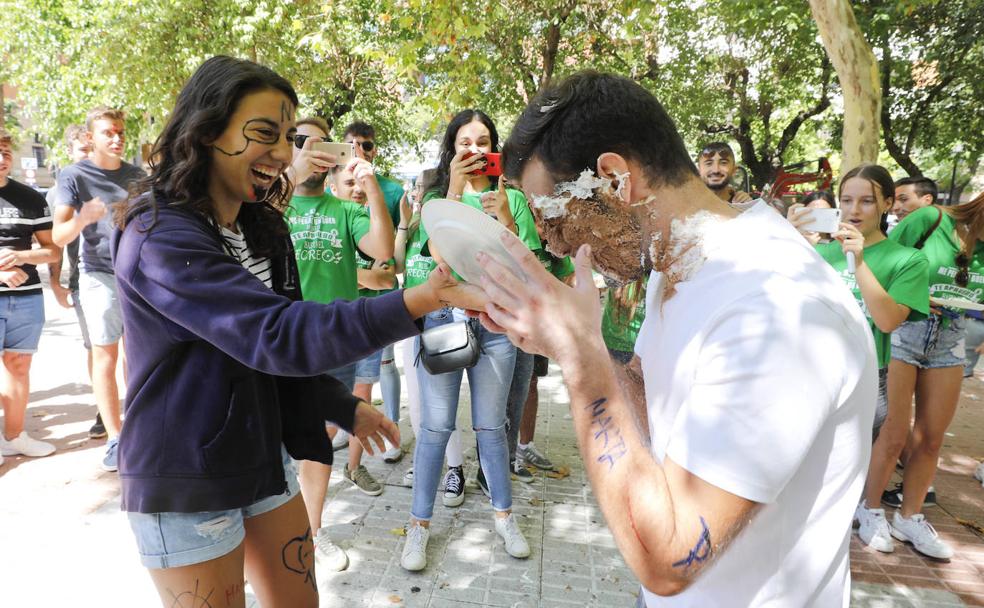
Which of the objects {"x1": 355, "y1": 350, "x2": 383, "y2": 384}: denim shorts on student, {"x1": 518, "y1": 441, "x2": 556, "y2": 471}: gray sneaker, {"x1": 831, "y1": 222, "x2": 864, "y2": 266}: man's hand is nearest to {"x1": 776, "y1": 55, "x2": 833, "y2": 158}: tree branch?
{"x1": 831, "y1": 222, "x2": 864, "y2": 266}: man's hand

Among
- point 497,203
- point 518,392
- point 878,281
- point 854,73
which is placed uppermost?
point 854,73

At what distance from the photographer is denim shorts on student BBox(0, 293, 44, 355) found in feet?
14.0

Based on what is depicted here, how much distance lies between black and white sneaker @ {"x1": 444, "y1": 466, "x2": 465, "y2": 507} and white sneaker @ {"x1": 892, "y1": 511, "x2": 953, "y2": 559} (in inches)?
112

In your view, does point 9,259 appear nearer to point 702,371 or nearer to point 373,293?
point 373,293

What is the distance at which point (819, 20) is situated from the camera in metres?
5.43

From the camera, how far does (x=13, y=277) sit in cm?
413

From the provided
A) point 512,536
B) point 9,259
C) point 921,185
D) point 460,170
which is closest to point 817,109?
point 921,185

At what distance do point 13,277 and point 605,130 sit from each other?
183 inches

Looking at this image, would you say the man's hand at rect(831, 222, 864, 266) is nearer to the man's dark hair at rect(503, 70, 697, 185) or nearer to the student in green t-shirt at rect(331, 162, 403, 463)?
the man's dark hair at rect(503, 70, 697, 185)

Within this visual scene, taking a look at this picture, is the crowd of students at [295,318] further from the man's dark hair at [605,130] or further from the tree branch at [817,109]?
the tree branch at [817,109]

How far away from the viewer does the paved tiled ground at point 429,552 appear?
9.76 ft

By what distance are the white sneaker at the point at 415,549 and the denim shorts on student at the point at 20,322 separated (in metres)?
3.35

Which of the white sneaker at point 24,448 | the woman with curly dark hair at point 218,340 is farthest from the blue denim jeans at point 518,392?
the white sneaker at point 24,448

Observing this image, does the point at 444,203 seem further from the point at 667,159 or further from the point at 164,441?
the point at 164,441
